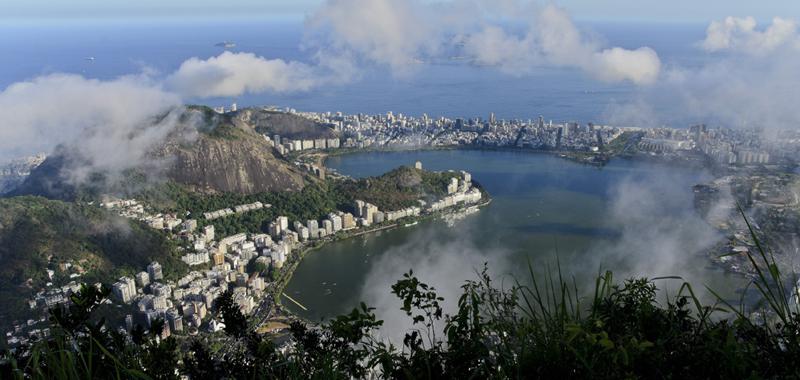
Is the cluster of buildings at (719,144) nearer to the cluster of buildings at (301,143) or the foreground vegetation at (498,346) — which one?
the cluster of buildings at (301,143)

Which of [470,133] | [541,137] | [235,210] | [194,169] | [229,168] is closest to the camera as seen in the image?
[235,210]

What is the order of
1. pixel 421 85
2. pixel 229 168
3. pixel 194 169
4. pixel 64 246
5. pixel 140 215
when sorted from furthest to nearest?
pixel 421 85
pixel 229 168
pixel 194 169
pixel 140 215
pixel 64 246

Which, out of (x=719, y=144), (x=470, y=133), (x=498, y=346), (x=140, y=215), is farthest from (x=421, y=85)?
(x=498, y=346)

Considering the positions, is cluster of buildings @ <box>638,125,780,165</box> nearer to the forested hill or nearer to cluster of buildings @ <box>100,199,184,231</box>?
cluster of buildings @ <box>100,199,184,231</box>

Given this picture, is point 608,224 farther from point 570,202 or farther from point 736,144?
point 736,144

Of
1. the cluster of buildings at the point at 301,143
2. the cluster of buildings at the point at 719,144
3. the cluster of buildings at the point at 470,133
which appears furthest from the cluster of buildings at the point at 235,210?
the cluster of buildings at the point at 719,144

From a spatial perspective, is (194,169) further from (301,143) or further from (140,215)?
(301,143)

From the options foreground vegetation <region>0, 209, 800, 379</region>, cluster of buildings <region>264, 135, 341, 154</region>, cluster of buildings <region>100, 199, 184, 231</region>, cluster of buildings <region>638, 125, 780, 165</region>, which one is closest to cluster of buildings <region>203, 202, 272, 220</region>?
cluster of buildings <region>100, 199, 184, 231</region>
